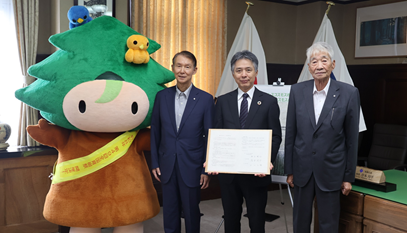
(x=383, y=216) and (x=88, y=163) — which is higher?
(x=88, y=163)

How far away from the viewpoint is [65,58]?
2334 mm

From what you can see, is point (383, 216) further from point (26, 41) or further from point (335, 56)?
point (26, 41)

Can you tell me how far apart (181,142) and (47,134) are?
90cm

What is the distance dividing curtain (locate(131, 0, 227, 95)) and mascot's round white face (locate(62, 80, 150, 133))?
6.45 ft

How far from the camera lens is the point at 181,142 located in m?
2.31

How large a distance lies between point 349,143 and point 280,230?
1.60 meters

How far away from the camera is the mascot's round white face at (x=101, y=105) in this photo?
7.38 feet

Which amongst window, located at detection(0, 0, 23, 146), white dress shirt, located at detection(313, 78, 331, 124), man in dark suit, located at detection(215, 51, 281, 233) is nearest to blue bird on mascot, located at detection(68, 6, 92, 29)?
man in dark suit, located at detection(215, 51, 281, 233)

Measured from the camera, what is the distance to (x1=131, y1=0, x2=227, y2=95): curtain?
13.6ft

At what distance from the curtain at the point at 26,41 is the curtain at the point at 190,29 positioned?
40.5 inches

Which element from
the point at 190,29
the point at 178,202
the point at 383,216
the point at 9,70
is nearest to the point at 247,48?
the point at 190,29

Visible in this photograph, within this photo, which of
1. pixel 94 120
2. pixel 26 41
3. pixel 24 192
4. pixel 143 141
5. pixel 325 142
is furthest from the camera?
pixel 26 41

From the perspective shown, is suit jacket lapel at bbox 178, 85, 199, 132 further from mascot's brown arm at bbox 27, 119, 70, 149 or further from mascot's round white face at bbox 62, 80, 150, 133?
mascot's brown arm at bbox 27, 119, 70, 149

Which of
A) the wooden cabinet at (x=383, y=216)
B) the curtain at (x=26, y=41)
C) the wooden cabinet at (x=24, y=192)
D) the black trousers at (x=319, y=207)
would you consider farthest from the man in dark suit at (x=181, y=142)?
the curtain at (x=26, y=41)
